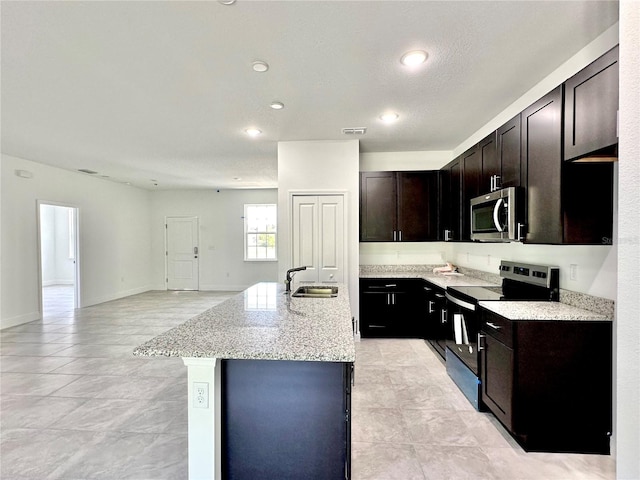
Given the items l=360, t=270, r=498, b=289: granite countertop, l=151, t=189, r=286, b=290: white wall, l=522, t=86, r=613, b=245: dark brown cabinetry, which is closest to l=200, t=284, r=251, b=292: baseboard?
l=151, t=189, r=286, b=290: white wall

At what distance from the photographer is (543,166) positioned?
6.70 feet

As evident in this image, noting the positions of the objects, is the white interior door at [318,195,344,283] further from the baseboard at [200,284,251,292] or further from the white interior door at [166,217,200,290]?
the white interior door at [166,217,200,290]

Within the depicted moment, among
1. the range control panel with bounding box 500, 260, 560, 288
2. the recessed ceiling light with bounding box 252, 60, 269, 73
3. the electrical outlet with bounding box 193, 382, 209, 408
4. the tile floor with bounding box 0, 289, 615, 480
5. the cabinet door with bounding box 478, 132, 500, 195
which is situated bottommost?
the tile floor with bounding box 0, 289, 615, 480

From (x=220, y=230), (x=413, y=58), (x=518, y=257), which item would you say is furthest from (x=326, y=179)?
(x=220, y=230)

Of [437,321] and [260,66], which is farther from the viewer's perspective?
[437,321]

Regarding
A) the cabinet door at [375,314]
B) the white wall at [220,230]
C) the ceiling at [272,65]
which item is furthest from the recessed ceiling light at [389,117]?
the white wall at [220,230]

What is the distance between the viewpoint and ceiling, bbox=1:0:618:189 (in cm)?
174

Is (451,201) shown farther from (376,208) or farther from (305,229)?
(305,229)

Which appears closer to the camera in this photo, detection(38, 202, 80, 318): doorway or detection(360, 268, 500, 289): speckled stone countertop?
detection(360, 268, 500, 289): speckled stone countertop

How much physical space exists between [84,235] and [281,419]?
260 inches

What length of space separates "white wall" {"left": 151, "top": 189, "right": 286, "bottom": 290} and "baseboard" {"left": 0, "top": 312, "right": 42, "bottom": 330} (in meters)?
3.33

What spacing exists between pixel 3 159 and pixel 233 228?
438 cm

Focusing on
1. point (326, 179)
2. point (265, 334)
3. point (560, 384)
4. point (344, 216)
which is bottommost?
point (560, 384)

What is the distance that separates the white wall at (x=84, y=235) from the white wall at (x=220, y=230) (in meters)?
0.63
